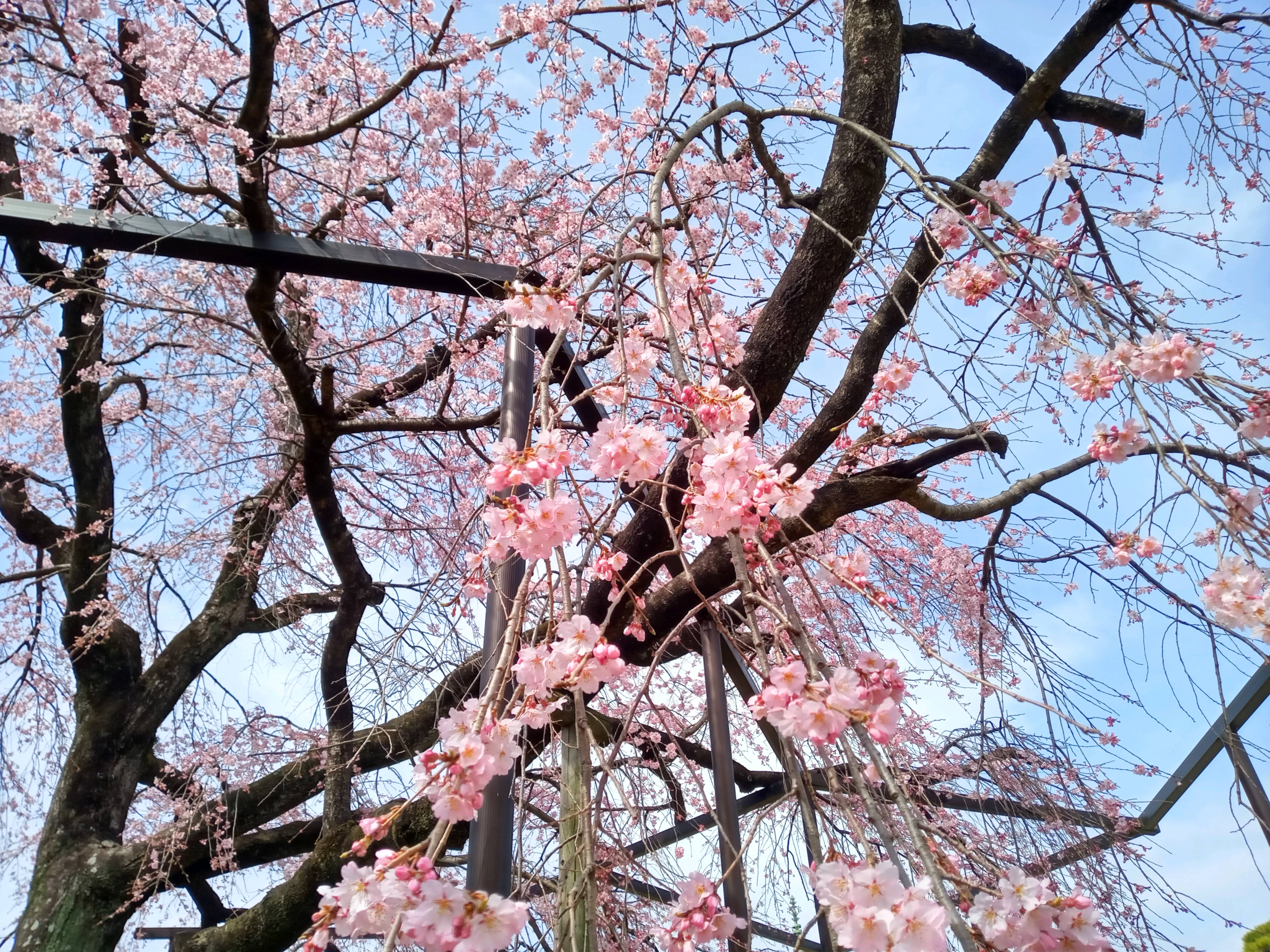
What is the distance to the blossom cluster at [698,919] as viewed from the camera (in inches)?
35.4

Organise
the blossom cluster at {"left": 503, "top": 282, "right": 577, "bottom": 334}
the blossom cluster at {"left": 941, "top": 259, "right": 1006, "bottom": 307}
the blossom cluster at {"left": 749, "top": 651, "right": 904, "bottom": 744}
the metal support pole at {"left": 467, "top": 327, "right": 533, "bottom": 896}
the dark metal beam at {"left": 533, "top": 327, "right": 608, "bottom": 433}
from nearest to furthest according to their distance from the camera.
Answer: the blossom cluster at {"left": 749, "top": 651, "right": 904, "bottom": 744} → the blossom cluster at {"left": 503, "top": 282, "right": 577, "bottom": 334} → the metal support pole at {"left": 467, "top": 327, "right": 533, "bottom": 896} → the blossom cluster at {"left": 941, "top": 259, "right": 1006, "bottom": 307} → the dark metal beam at {"left": 533, "top": 327, "right": 608, "bottom": 433}

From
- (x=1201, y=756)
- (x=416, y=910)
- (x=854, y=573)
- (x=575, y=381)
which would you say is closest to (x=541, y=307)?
(x=854, y=573)

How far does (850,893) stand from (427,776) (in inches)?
16.8

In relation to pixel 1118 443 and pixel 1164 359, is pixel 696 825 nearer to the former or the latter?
pixel 1118 443

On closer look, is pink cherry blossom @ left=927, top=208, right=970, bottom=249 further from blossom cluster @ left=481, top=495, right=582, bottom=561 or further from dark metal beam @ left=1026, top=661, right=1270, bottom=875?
dark metal beam @ left=1026, top=661, right=1270, bottom=875

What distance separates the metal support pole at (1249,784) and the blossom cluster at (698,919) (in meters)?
0.90

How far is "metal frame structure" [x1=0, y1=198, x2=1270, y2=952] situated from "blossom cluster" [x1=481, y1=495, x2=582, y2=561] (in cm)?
59

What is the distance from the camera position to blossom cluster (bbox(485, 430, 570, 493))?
37.9 inches

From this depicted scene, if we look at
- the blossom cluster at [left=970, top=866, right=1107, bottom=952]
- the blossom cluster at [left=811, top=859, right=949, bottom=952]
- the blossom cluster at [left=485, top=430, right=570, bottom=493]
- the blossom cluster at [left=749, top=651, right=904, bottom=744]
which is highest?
the blossom cluster at [left=485, top=430, right=570, bottom=493]

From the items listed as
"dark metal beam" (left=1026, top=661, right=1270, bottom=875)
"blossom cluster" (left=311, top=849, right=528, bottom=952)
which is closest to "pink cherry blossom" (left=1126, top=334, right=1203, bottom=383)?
"blossom cluster" (left=311, top=849, right=528, bottom=952)

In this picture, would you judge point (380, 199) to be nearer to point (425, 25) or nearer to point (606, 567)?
point (425, 25)

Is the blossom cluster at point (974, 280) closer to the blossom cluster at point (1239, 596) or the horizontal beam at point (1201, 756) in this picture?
the blossom cluster at point (1239, 596)

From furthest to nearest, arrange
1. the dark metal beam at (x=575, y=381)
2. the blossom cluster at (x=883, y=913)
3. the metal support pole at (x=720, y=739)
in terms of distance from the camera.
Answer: the dark metal beam at (x=575, y=381)
the metal support pole at (x=720, y=739)
the blossom cluster at (x=883, y=913)

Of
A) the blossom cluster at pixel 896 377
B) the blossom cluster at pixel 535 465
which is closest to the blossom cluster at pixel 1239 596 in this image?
the blossom cluster at pixel 535 465
